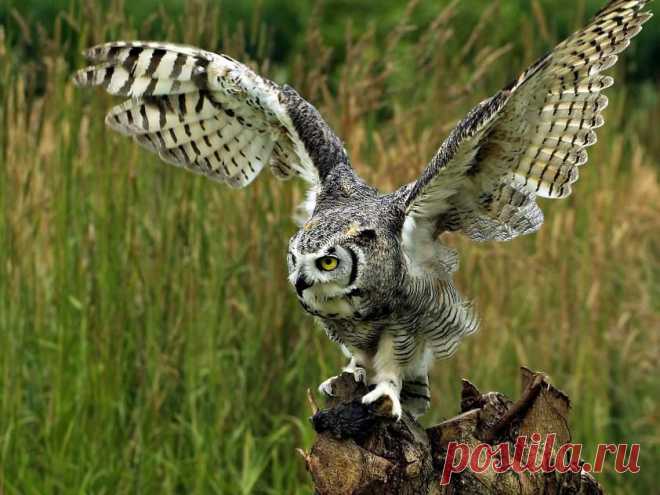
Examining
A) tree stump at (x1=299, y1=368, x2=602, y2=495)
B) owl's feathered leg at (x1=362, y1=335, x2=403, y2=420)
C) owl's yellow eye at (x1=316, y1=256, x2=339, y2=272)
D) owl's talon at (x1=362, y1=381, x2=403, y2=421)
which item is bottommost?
tree stump at (x1=299, y1=368, x2=602, y2=495)

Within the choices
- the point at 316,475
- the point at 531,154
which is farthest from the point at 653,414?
the point at 316,475

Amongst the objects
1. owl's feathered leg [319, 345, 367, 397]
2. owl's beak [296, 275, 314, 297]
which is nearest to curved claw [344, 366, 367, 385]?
owl's feathered leg [319, 345, 367, 397]

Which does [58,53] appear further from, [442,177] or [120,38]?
[442,177]

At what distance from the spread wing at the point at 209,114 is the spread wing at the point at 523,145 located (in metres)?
0.62

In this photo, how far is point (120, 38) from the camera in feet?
17.4

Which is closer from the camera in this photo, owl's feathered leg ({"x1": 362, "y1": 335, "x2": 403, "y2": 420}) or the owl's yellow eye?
the owl's yellow eye

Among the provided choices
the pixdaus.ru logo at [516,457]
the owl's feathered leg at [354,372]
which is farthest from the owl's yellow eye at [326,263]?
the pixdaus.ru logo at [516,457]

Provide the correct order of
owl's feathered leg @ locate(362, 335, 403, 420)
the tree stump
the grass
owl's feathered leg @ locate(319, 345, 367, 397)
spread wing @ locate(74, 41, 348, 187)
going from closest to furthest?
the tree stump
owl's feathered leg @ locate(362, 335, 403, 420)
owl's feathered leg @ locate(319, 345, 367, 397)
spread wing @ locate(74, 41, 348, 187)
the grass

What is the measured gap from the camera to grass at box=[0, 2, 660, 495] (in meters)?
4.82

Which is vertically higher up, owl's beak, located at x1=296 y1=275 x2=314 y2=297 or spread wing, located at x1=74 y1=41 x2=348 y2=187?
spread wing, located at x1=74 y1=41 x2=348 y2=187

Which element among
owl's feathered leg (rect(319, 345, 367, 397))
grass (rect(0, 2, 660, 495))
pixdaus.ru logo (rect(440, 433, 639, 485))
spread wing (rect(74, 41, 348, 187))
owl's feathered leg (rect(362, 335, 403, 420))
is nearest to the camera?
pixdaus.ru logo (rect(440, 433, 639, 485))

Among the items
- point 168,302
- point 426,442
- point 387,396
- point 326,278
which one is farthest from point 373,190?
point 168,302

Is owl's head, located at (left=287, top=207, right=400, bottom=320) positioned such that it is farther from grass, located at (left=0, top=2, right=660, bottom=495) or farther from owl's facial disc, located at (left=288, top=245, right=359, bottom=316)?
grass, located at (left=0, top=2, right=660, bottom=495)

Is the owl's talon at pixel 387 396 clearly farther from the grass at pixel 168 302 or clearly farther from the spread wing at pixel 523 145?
the grass at pixel 168 302
